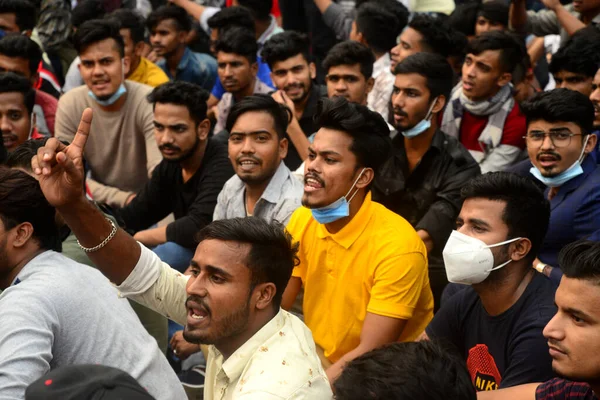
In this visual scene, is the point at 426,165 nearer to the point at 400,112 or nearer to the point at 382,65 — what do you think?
the point at 400,112

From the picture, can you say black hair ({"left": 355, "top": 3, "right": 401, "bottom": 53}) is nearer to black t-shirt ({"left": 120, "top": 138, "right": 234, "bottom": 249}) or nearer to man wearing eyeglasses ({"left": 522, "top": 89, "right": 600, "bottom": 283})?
black t-shirt ({"left": 120, "top": 138, "right": 234, "bottom": 249})

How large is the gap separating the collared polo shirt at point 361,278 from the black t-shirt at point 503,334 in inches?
10.4

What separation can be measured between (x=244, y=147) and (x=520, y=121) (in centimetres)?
181

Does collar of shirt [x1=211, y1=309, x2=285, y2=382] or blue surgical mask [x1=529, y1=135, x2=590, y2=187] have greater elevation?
blue surgical mask [x1=529, y1=135, x2=590, y2=187]

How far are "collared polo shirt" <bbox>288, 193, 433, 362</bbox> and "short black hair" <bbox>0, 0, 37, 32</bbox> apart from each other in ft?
17.1

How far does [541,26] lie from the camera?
7.14 meters

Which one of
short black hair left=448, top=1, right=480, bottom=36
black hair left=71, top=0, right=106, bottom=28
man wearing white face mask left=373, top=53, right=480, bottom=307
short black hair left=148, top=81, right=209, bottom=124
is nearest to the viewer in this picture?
man wearing white face mask left=373, top=53, right=480, bottom=307

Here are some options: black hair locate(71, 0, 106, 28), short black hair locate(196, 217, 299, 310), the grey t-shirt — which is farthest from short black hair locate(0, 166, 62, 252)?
black hair locate(71, 0, 106, 28)

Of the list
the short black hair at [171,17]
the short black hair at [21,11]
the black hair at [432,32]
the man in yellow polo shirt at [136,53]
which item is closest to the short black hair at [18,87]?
the man in yellow polo shirt at [136,53]

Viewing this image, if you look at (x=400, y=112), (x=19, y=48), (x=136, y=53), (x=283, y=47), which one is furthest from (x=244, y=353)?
(x=136, y=53)

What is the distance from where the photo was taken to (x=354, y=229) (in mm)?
4102

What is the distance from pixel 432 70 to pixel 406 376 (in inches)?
138

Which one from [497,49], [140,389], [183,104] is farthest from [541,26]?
[140,389]

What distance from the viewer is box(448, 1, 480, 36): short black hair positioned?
24.1 ft
